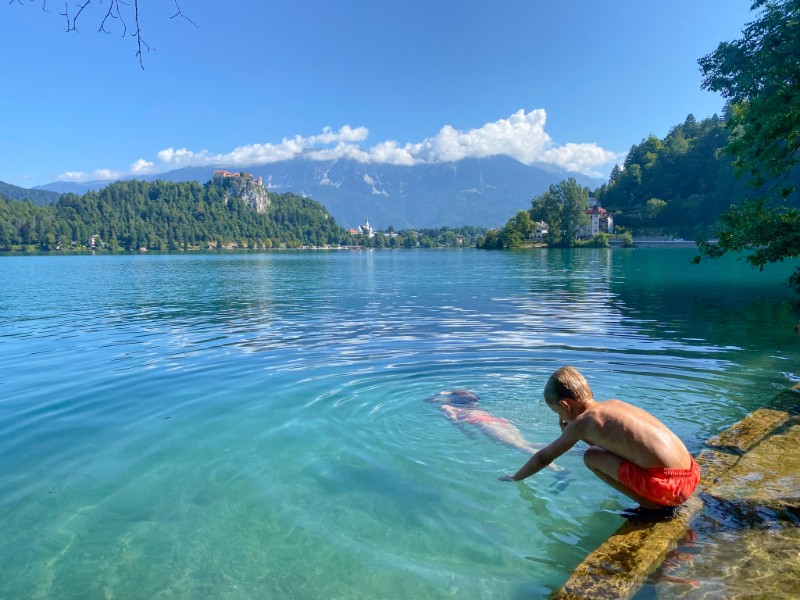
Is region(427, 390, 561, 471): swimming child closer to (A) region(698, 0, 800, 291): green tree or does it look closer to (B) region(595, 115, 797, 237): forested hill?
(A) region(698, 0, 800, 291): green tree

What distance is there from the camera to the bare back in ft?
16.2

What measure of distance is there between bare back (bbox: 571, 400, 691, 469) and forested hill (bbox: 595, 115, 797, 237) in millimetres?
151374

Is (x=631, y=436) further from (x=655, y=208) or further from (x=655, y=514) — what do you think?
(x=655, y=208)

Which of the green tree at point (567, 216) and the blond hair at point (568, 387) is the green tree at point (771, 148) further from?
the green tree at point (567, 216)

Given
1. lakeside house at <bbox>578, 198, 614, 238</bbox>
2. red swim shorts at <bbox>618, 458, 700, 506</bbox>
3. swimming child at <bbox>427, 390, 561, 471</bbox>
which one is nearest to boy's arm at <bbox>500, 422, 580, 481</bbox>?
red swim shorts at <bbox>618, 458, 700, 506</bbox>

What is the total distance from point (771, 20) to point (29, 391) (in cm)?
3260

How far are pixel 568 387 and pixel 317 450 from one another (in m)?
4.54

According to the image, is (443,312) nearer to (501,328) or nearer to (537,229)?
(501,328)

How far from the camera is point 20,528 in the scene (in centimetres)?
610

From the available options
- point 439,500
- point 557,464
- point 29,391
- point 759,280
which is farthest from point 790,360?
point 759,280

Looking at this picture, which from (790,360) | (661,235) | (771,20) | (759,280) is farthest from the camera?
(661,235)

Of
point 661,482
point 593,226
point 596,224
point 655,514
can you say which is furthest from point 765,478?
point 596,224

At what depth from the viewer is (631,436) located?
4938 millimetres

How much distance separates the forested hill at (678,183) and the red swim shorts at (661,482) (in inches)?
5957
